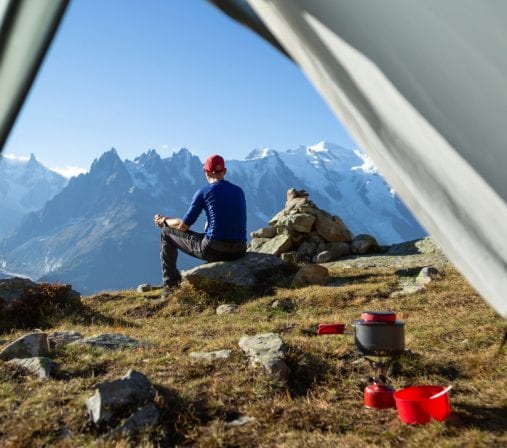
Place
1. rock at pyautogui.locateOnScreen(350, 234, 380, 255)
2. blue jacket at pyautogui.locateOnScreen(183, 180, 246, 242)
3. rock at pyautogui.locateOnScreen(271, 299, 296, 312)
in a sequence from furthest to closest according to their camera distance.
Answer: rock at pyautogui.locateOnScreen(350, 234, 380, 255)
blue jacket at pyautogui.locateOnScreen(183, 180, 246, 242)
rock at pyautogui.locateOnScreen(271, 299, 296, 312)

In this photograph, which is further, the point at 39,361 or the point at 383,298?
the point at 383,298

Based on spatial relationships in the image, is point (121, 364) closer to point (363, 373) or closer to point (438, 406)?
point (363, 373)

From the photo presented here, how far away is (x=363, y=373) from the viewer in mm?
5371

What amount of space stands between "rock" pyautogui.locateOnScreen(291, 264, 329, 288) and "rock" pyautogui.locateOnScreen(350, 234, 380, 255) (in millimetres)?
9019

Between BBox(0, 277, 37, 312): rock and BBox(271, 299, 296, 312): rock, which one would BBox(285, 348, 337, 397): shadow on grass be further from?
BBox(0, 277, 37, 312): rock

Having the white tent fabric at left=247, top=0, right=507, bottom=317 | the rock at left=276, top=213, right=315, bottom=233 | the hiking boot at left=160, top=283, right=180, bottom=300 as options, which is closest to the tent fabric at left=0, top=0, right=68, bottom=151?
the white tent fabric at left=247, top=0, right=507, bottom=317

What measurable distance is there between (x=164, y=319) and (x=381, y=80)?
29.1 feet

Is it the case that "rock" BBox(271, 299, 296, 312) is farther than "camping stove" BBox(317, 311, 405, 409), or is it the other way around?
"rock" BBox(271, 299, 296, 312)

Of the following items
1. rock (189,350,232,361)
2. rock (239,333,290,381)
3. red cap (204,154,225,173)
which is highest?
red cap (204,154,225,173)

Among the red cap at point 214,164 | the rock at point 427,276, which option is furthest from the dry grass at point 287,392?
the red cap at point 214,164

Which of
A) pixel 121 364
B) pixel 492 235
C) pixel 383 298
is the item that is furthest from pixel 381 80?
pixel 383 298

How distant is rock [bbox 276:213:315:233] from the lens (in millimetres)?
23047

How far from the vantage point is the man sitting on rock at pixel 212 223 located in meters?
10.8

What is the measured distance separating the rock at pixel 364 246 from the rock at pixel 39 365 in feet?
57.8
